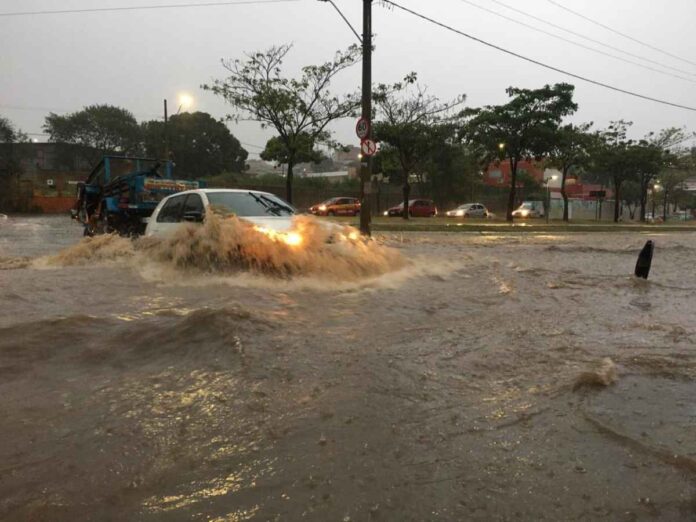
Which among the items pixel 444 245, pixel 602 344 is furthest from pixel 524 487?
pixel 444 245

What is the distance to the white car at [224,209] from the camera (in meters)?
8.17

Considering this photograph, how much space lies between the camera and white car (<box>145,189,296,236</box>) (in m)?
8.17

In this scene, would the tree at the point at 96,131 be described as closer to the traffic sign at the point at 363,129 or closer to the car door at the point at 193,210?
the traffic sign at the point at 363,129

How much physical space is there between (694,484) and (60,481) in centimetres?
279

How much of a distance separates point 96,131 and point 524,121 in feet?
157

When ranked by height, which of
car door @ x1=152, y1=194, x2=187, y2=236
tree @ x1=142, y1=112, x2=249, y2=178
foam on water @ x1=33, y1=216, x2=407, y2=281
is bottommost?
foam on water @ x1=33, y1=216, x2=407, y2=281

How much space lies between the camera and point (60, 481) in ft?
8.49

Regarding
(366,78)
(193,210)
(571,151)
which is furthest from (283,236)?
(571,151)

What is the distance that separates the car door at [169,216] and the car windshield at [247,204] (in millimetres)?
644

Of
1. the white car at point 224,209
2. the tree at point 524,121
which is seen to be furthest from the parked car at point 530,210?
the white car at point 224,209

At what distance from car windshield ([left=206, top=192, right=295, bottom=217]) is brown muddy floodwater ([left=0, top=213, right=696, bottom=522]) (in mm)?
1349

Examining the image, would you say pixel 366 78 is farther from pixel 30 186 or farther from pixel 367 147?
pixel 30 186

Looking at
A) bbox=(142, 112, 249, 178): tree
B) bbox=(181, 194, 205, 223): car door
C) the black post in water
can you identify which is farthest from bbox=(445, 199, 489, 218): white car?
bbox=(181, 194, 205, 223): car door

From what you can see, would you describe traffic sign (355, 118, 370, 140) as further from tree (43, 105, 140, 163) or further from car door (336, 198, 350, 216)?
tree (43, 105, 140, 163)
